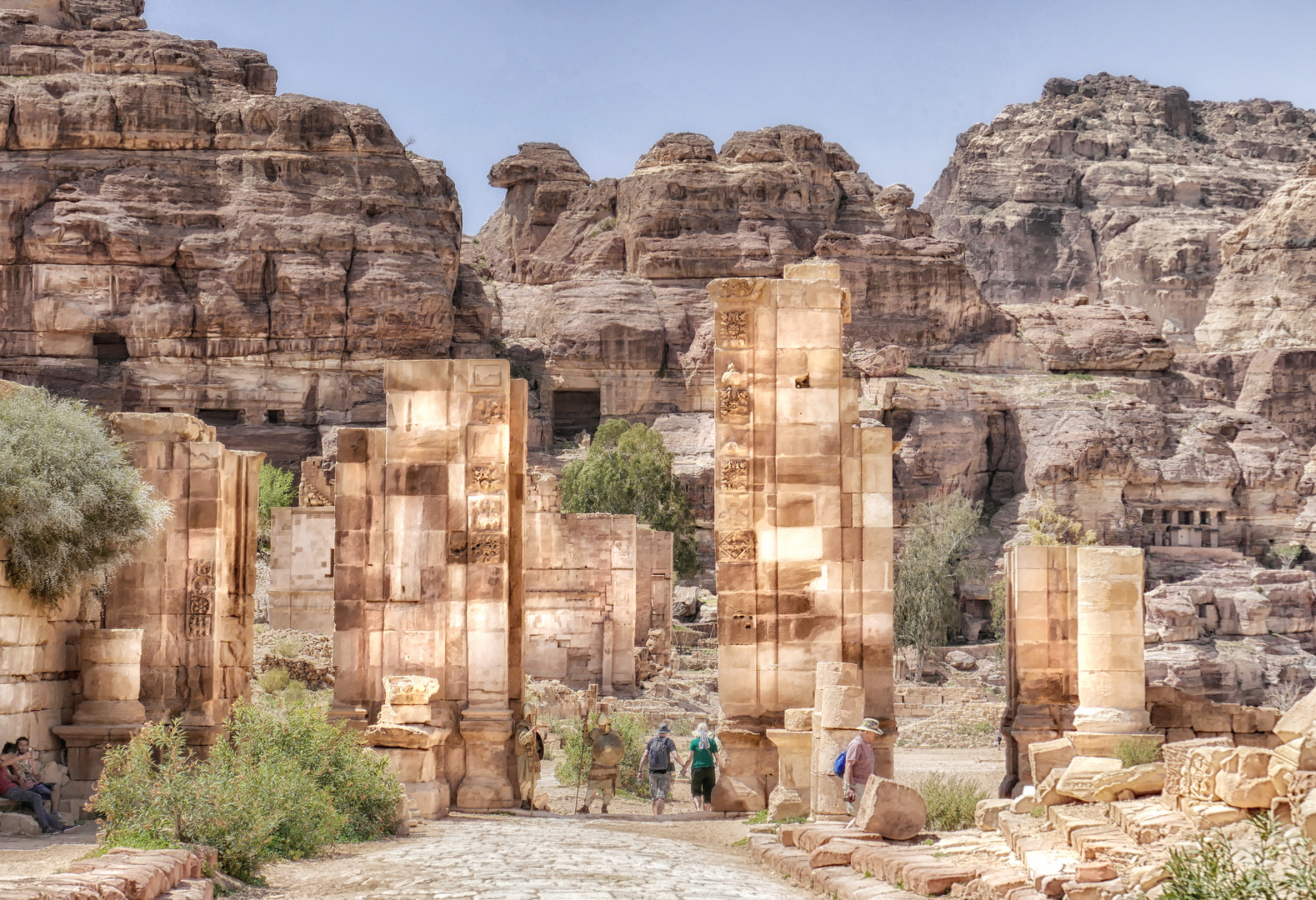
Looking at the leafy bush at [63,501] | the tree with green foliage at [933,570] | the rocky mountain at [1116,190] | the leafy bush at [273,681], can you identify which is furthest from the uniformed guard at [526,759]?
the rocky mountain at [1116,190]

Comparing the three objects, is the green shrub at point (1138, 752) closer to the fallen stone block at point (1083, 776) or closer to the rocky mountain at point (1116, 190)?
the fallen stone block at point (1083, 776)

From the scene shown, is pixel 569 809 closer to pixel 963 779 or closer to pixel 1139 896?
pixel 963 779

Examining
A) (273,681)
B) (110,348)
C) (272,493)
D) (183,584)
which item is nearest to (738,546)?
(183,584)

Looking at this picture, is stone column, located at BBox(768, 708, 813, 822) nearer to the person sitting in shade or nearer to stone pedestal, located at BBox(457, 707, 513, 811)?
stone pedestal, located at BBox(457, 707, 513, 811)

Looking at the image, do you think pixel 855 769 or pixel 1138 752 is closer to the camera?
pixel 855 769

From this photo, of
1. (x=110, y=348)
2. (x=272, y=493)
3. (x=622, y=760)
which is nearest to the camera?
(x=622, y=760)

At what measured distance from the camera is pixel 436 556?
15336 millimetres

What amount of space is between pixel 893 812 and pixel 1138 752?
140 inches

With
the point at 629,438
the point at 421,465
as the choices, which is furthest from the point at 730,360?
the point at 629,438

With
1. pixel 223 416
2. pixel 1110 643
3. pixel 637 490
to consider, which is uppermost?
pixel 223 416

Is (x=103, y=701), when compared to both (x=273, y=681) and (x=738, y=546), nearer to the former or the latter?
(x=738, y=546)

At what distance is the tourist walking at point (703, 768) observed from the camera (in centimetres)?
1678

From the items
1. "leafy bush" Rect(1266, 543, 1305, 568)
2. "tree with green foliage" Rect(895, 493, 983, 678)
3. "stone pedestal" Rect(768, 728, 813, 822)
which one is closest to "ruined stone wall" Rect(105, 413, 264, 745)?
"stone pedestal" Rect(768, 728, 813, 822)

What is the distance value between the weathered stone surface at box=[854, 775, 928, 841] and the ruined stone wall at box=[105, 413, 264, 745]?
6.66 meters
